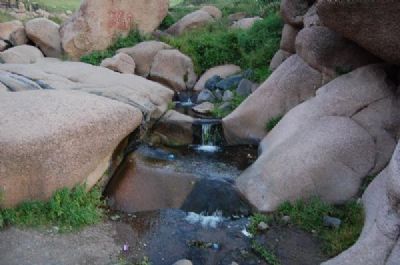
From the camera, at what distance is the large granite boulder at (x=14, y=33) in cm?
2031

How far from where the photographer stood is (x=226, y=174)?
1071 cm

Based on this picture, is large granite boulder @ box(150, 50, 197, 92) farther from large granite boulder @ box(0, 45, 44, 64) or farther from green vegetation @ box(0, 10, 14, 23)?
green vegetation @ box(0, 10, 14, 23)

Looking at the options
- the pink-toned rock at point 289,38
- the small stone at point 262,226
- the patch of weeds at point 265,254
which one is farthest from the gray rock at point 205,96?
the patch of weeds at point 265,254

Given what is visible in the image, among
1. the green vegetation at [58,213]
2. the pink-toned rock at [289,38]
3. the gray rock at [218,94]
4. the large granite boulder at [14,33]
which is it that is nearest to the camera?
the green vegetation at [58,213]

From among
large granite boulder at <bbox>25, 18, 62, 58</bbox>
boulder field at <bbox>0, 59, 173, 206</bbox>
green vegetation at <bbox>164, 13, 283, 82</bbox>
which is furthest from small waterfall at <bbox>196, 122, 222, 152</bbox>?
large granite boulder at <bbox>25, 18, 62, 58</bbox>

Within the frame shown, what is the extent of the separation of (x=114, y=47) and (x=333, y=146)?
12.8 metres

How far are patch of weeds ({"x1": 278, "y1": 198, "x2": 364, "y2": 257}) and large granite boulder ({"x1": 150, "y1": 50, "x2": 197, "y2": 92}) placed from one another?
387 inches

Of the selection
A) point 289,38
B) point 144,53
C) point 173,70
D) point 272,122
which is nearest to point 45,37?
point 144,53

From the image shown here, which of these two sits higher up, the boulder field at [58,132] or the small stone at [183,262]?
the boulder field at [58,132]

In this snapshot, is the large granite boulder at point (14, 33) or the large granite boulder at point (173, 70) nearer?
the large granite boulder at point (173, 70)

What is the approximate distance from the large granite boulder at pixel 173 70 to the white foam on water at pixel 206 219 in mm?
9245

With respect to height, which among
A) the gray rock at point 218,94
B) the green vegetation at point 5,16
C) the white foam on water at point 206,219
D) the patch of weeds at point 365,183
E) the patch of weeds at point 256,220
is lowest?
the green vegetation at point 5,16

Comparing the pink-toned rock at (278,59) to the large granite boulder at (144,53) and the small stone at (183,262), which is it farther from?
the small stone at (183,262)

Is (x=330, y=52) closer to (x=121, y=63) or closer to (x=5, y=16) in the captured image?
(x=121, y=63)
